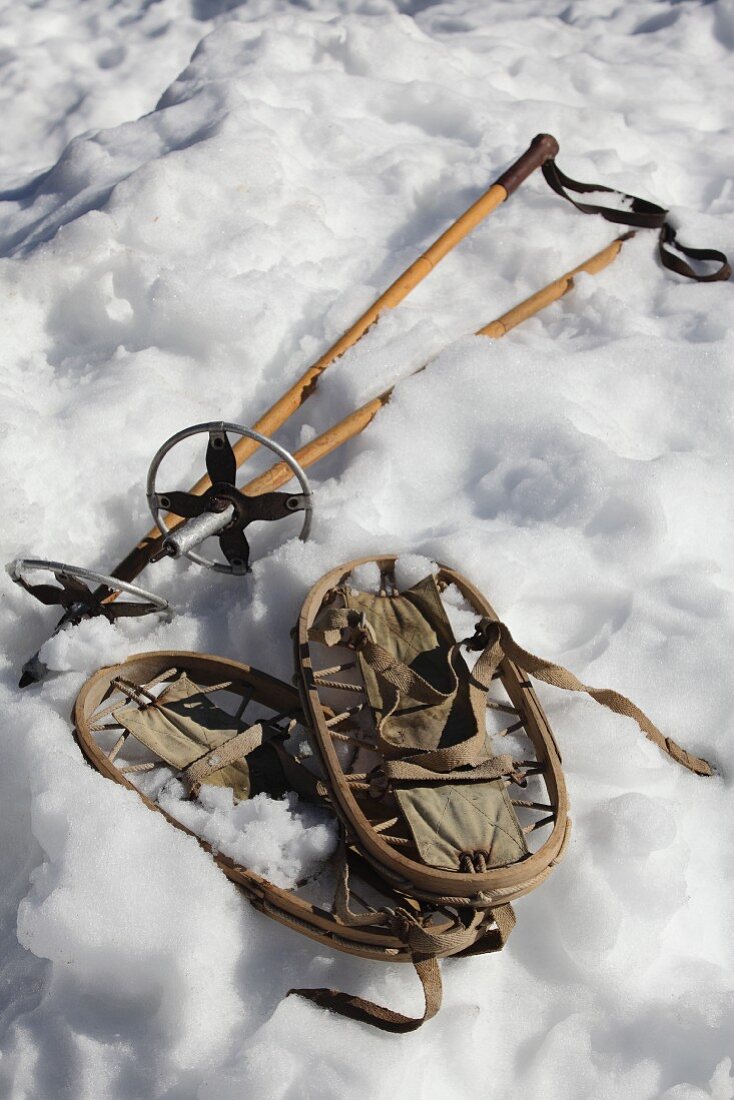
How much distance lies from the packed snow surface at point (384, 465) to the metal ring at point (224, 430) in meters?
0.11

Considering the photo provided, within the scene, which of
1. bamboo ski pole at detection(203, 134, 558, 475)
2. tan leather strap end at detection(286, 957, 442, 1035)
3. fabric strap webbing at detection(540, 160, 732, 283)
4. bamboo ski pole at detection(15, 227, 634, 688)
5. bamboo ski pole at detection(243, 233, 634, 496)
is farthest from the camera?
fabric strap webbing at detection(540, 160, 732, 283)

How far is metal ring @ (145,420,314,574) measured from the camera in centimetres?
219

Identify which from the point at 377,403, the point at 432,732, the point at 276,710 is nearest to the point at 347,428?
the point at 377,403

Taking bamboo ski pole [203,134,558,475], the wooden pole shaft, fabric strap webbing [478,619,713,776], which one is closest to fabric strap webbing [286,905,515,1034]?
fabric strap webbing [478,619,713,776]

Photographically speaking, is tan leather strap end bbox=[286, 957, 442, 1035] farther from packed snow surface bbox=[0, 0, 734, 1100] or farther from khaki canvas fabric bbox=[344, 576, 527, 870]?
khaki canvas fabric bbox=[344, 576, 527, 870]

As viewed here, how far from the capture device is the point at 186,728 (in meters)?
2.21

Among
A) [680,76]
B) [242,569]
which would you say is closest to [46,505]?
[242,569]

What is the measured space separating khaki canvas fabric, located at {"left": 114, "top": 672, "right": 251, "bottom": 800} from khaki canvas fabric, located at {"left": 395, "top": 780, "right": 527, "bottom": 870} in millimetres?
402

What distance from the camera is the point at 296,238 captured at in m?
3.54

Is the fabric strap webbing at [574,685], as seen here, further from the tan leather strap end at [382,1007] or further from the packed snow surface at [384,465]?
the tan leather strap end at [382,1007]

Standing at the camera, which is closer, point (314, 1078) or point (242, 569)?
point (314, 1078)

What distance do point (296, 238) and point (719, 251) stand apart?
5.34 feet

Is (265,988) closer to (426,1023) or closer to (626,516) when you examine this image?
(426,1023)

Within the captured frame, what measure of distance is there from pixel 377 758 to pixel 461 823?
0.31 meters
